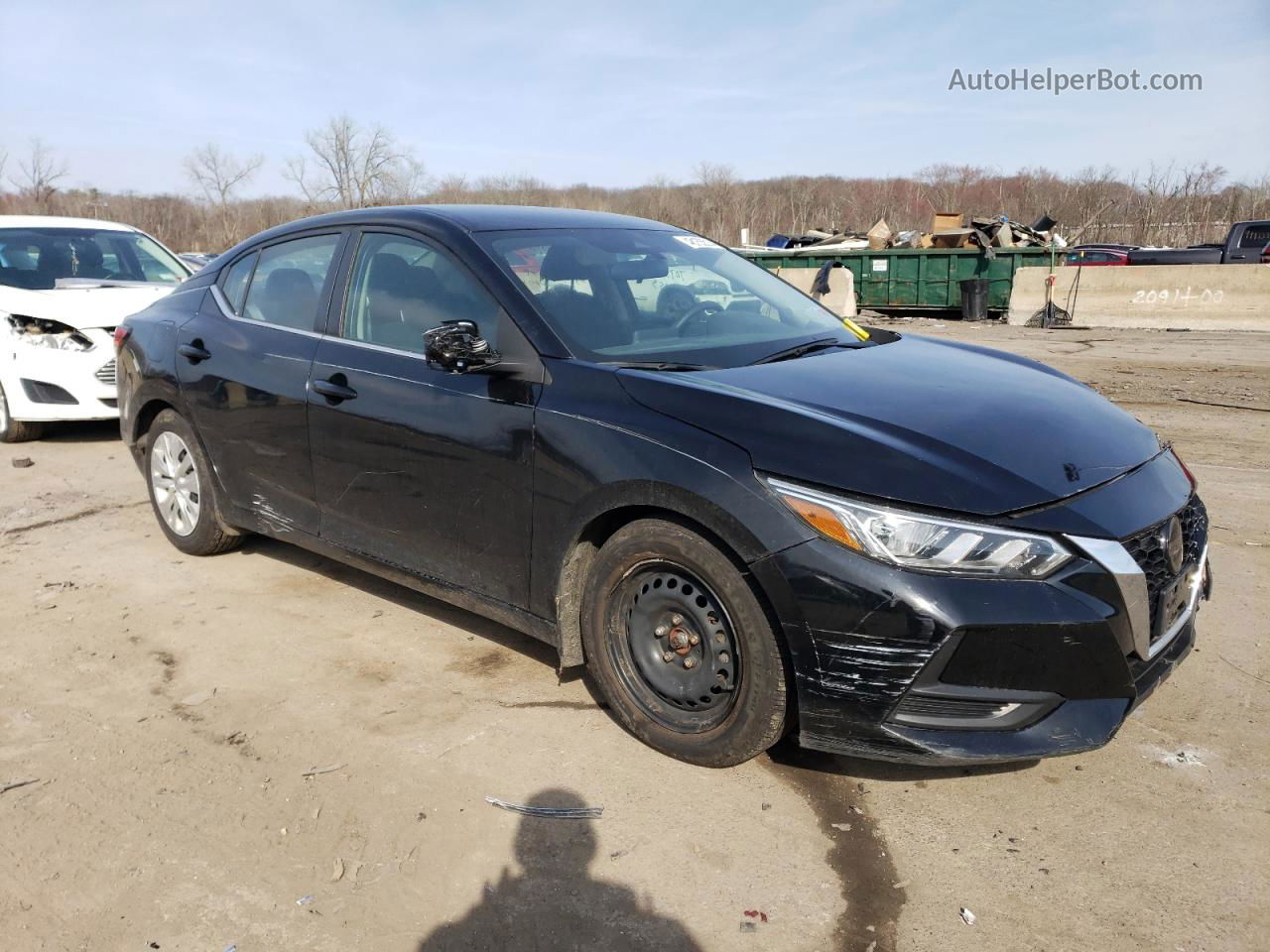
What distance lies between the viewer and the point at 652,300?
3879 millimetres

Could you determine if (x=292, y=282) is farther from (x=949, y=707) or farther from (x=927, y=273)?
(x=927, y=273)

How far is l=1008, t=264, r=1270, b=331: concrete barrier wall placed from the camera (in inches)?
685

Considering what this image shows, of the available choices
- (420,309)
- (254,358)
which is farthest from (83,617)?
(420,309)

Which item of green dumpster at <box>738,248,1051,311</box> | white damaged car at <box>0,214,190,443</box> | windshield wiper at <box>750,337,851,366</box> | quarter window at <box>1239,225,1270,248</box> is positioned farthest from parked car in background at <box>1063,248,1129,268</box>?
windshield wiper at <box>750,337,851,366</box>

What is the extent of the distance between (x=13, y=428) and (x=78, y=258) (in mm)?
1659

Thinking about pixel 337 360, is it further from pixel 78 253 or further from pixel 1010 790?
pixel 78 253

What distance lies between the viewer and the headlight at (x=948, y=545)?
8.58 feet

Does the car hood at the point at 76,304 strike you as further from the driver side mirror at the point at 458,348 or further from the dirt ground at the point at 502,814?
the driver side mirror at the point at 458,348

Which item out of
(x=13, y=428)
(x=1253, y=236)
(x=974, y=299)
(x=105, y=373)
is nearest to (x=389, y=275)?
(x=105, y=373)

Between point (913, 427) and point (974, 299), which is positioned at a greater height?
A: point (913, 427)

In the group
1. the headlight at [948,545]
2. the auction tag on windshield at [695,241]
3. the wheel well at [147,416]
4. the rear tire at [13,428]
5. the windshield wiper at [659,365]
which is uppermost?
the auction tag on windshield at [695,241]

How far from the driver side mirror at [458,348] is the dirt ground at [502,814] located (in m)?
1.20

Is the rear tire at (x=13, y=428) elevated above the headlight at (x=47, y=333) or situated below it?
below

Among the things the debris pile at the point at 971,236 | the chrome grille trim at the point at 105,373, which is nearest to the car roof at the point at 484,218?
the chrome grille trim at the point at 105,373
